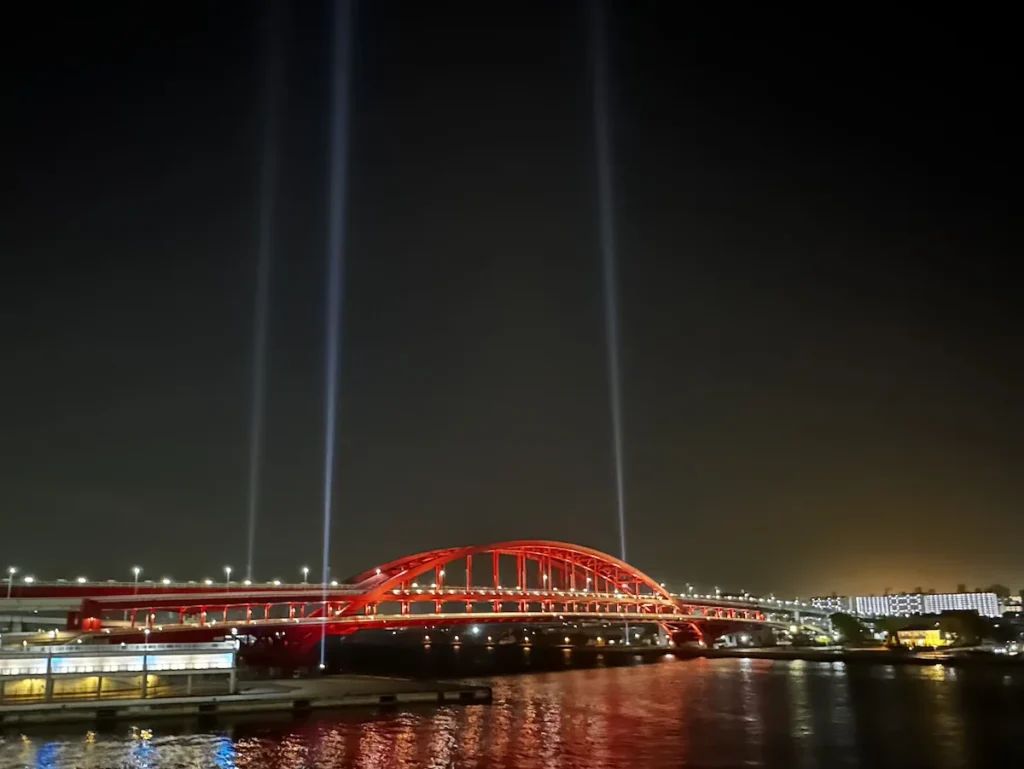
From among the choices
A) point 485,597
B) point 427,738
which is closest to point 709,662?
point 485,597

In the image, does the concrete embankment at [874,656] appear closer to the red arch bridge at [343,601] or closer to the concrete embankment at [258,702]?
the red arch bridge at [343,601]

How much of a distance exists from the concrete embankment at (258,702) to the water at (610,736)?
1.74m

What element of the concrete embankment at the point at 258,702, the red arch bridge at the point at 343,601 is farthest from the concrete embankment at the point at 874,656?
the concrete embankment at the point at 258,702

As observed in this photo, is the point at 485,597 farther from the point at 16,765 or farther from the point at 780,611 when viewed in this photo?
the point at 780,611

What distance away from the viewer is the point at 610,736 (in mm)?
31141

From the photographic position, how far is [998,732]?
1245 inches

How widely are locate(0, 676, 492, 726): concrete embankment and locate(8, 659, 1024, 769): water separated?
174cm

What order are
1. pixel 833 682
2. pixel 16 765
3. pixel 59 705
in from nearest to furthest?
pixel 16 765, pixel 59 705, pixel 833 682

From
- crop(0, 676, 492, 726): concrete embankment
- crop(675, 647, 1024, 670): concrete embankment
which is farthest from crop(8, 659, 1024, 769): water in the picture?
crop(675, 647, 1024, 670): concrete embankment

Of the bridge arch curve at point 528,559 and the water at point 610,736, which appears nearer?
the water at point 610,736

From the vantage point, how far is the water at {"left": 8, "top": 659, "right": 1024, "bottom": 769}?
2645cm

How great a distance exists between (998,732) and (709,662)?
5089cm

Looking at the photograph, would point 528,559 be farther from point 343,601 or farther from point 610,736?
point 610,736

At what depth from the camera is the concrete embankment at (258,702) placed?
33.7 meters
